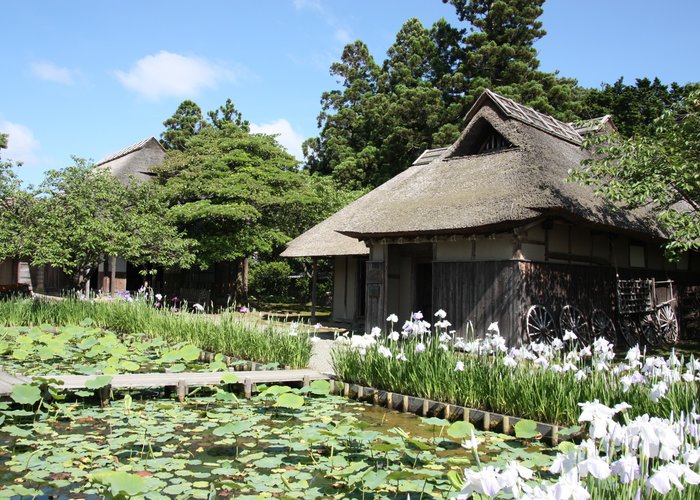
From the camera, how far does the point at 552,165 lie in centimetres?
1177

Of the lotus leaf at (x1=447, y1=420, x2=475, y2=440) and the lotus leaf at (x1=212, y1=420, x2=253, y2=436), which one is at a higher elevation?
the lotus leaf at (x1=447, y1=420, x2=475, y2=440)

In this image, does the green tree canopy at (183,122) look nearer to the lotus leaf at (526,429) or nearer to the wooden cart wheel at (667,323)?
the wooden cart wheel at (667,323)

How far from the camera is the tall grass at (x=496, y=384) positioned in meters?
5.04

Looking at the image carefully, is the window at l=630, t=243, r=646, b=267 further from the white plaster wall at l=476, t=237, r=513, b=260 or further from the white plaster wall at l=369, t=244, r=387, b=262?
the white plaster wall at l=369, t=244, r=387, b=262

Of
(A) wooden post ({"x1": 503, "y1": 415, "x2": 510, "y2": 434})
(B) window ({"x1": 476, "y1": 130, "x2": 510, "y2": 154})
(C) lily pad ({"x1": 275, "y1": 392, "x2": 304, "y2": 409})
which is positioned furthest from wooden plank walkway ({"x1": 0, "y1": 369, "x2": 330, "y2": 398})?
(B) window ({"x1": 476, "y1": 130, "x2": 510, "y2": 154})

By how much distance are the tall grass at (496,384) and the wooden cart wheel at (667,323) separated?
8366 mm

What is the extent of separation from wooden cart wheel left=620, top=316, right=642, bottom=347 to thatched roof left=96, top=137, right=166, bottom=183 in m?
17.9

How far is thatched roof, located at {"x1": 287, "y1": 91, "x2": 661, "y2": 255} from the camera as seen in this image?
411 inches

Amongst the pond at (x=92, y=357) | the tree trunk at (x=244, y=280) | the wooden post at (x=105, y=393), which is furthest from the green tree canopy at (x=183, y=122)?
the wooden post at (x=105, y=393)

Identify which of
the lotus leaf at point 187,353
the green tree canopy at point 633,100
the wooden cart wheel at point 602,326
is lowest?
the lotus leaf at point 187,353

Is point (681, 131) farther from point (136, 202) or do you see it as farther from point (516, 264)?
point (136, 202)

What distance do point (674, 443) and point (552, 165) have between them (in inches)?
397

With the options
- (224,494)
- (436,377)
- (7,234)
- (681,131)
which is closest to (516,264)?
(681,131)

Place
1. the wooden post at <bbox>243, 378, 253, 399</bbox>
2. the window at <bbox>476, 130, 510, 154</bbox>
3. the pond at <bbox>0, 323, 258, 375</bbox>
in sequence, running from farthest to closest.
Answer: the window at <bbox>476, 130, 510, 154</bbox> < the pond at <bbox>0, 323, 258, 375</bbox> < the wooden post at <bbox>243, 378, 253, 399</bbox>
